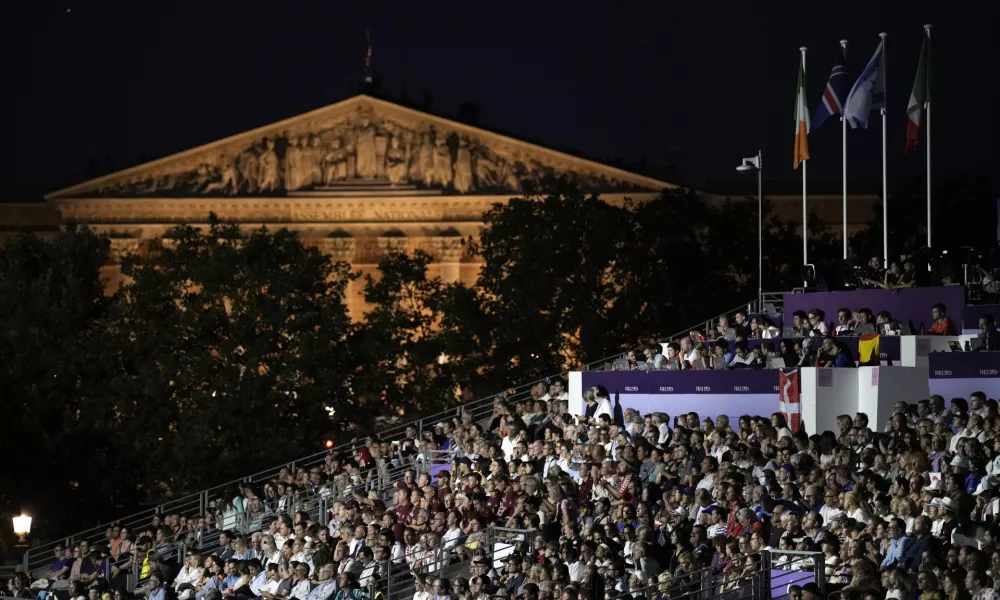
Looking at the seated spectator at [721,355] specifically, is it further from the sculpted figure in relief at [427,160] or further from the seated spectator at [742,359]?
the sculpted figure in relief at [427,160]

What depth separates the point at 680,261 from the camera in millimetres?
51250

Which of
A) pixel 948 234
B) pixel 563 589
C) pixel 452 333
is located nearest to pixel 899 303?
pixel 563 589

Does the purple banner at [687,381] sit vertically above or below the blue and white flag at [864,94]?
below

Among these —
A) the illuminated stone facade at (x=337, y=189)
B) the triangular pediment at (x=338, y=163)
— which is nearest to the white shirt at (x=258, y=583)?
the illuminated stone facade at (x=337, y=189)

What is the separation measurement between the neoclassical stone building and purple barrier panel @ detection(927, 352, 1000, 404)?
38.7 metres

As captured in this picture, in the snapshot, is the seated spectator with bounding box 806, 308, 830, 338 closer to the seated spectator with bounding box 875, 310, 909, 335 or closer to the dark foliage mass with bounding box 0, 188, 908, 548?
the seated spectator with bounding box 875, 310, 909, 335

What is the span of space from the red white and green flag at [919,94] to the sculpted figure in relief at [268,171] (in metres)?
32.9

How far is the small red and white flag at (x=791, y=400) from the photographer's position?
2397cm

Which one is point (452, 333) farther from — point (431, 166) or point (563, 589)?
point (563, 589)

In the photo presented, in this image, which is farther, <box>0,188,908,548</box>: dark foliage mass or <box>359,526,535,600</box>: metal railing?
<box>0,188,908,548</box>: dark foliage mass

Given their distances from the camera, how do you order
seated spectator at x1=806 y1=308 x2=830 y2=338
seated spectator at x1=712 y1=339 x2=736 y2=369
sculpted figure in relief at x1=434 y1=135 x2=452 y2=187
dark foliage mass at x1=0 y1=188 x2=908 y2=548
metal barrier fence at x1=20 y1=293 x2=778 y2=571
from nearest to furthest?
seated spectator at x1=806 y1=308 x2=830 y2=338
seated spectator at x1=712 y1=339 x2=736 y2=369
metal barrier fence at x1=20 y1=293 x2=778 y2=571
dark foliage mass at x1=0 y1=188 x2=908 y2=548
sculpted figure in relief at x1=434 y1=135 x2=452 y2=187

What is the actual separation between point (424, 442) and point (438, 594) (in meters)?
8.92

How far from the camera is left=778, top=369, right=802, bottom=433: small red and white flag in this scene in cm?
2397

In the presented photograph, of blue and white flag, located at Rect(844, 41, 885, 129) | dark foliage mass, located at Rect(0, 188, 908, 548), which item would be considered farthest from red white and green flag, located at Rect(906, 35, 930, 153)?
dark foliage mass, located at Rect(0, 188, 908, 548)
